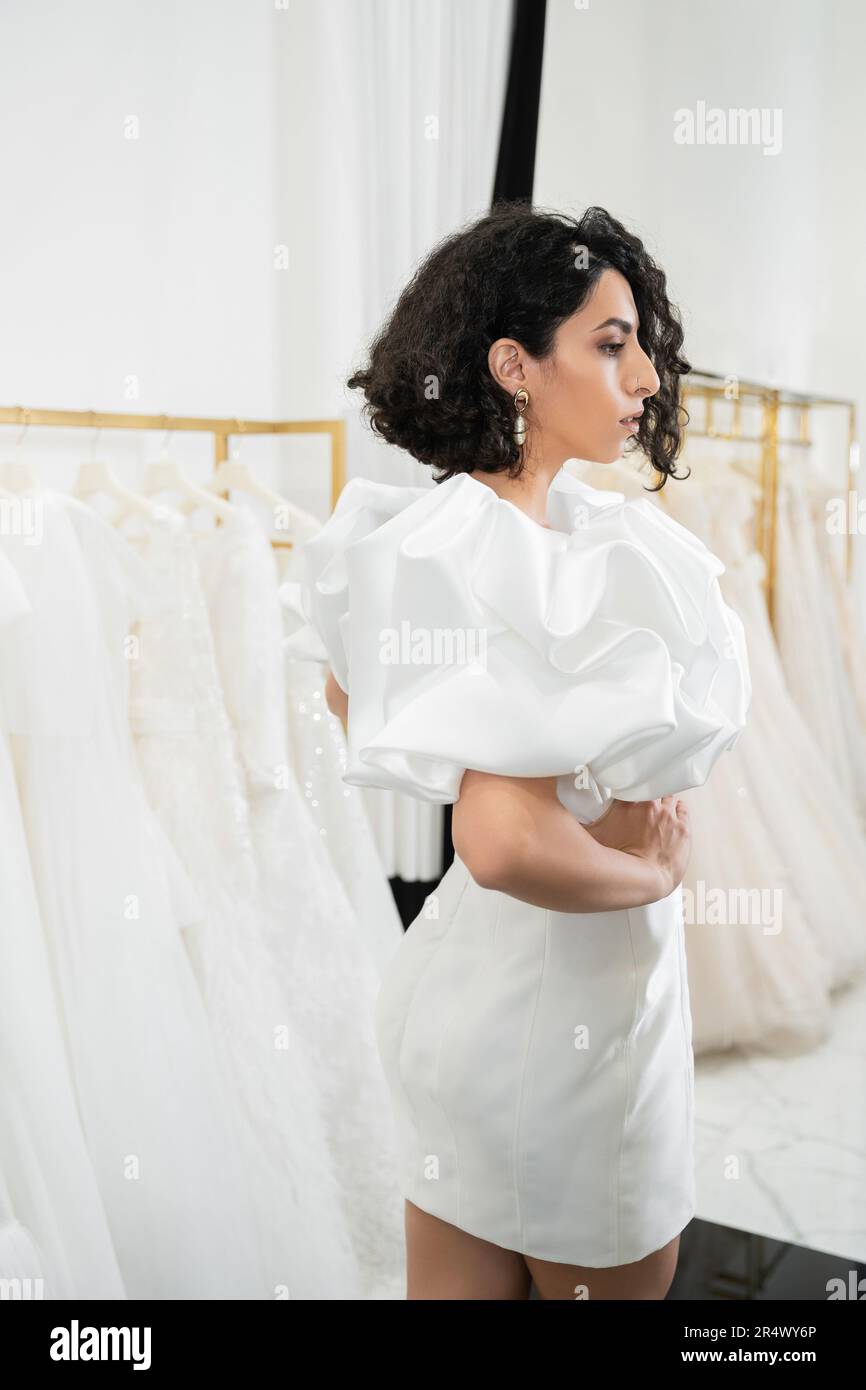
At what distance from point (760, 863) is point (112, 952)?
1.21 metres

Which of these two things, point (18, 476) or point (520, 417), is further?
point (18, 476)

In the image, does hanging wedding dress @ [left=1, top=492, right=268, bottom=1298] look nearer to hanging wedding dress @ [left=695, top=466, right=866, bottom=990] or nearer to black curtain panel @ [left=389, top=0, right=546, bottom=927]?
black curtain panel @ [left=389, top=0, right=546, bottom=927]

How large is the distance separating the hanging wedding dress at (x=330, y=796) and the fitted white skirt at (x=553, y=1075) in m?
1.14

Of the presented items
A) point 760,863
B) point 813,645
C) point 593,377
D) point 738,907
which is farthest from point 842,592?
point 593,377

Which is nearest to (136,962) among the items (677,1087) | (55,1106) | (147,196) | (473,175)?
(55,1106)

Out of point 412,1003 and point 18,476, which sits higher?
point 18,476

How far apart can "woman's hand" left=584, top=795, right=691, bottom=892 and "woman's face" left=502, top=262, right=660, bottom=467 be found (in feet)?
1.26

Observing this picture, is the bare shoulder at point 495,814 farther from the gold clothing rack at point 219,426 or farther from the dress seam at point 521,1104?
the gold clothing rack at point 219,426

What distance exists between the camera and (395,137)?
249cm

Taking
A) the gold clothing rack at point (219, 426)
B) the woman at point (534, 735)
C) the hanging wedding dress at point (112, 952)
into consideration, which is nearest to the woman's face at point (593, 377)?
the woman at point (534, 735)

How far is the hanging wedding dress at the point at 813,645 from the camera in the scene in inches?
79.8

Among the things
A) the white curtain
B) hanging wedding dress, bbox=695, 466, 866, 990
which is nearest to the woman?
hanging wedding dress, bbox=695, 466, 866, 990

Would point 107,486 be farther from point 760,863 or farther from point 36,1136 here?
point 760,863
